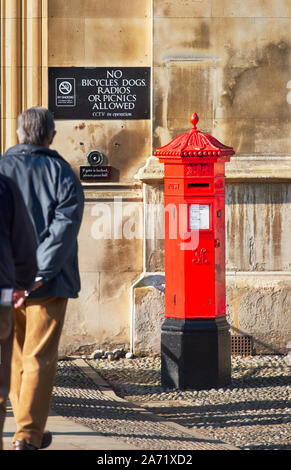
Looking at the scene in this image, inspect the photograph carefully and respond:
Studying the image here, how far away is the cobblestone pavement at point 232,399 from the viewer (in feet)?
21.8

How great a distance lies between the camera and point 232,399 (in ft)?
25.7

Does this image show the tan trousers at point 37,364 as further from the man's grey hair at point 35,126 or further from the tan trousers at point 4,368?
the man's grey hair at point 35,126

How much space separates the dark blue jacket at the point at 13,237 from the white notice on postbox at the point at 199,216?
12.6ft

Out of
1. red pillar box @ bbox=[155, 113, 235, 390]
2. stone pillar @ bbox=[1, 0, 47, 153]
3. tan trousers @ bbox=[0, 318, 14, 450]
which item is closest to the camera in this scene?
tan trousers @ bbox=[0, 318, 14, 450]

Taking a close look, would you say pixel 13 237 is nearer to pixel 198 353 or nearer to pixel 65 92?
pixel 198 353

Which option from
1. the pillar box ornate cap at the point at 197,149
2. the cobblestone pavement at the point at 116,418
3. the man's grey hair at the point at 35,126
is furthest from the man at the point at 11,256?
the pillar box ornate cap at the point at 197,149

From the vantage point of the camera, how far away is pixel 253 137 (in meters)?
9.80

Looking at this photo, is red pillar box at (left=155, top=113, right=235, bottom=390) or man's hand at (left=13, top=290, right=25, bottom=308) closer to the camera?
man's hand at (left=13, top=290, right=25, bottom=308)

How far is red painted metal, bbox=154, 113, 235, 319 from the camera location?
316 inches

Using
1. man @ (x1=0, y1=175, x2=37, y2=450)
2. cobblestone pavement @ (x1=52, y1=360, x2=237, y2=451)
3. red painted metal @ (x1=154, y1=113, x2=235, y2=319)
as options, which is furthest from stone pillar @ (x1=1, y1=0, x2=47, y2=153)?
man @ (x1=0, y1=175, x2=37, y2=450)

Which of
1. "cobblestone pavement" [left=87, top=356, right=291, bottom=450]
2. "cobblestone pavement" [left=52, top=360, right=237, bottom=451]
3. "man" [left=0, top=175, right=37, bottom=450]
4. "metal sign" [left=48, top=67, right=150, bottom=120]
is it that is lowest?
"cobblestone pavement" [left=87, top=356, right=291, bottom=450]

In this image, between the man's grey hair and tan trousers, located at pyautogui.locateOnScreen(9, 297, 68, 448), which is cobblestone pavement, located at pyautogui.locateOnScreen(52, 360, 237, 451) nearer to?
tan trousers, located at pyautogui.locateOnScreen(9, 297, 68, 448)

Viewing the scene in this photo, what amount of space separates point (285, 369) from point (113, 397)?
6.30 feet

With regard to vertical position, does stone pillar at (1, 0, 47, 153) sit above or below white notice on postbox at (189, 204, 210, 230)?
above
